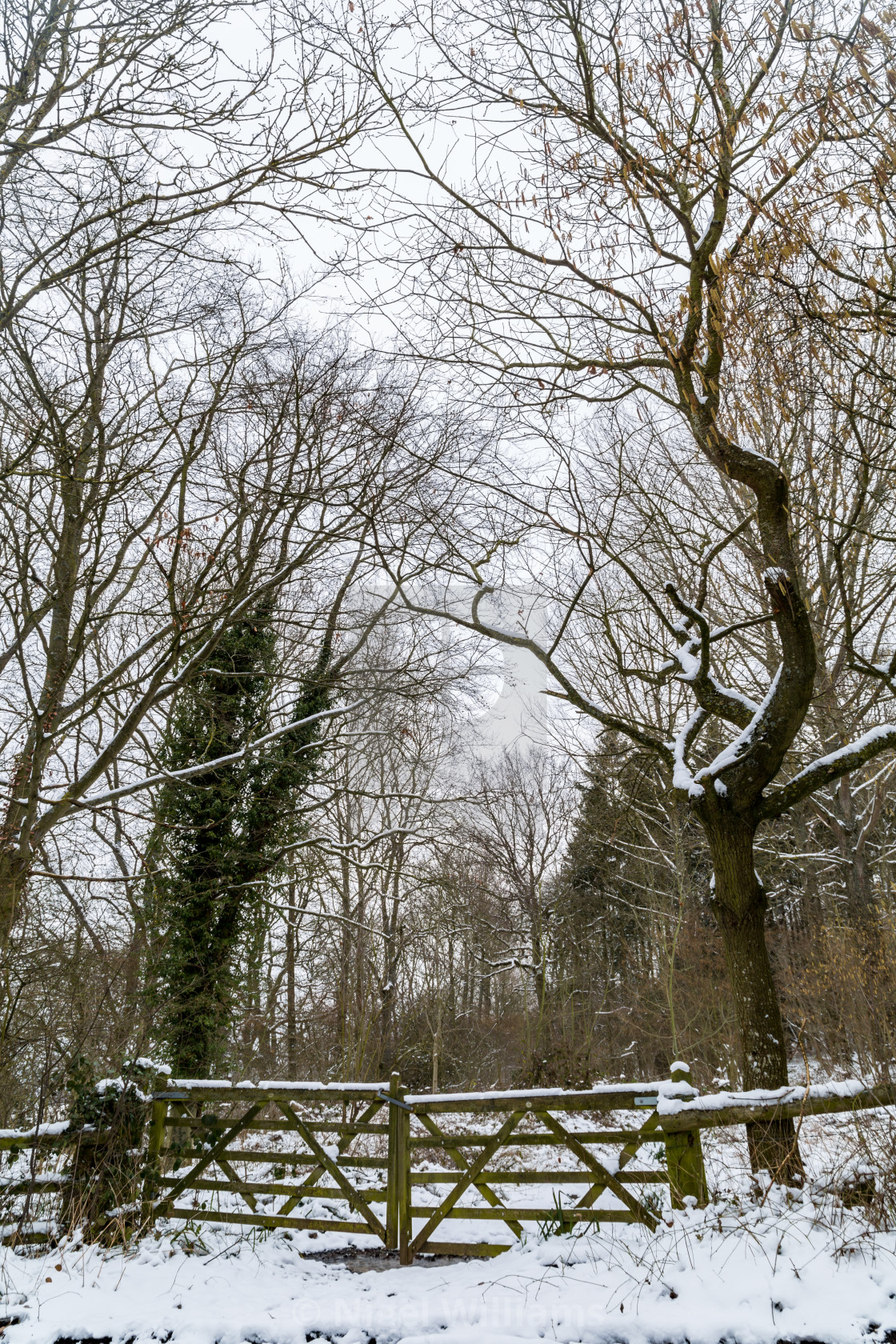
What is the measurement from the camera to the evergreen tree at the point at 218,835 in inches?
399

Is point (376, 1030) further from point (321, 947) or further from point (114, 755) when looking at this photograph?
point (114, 755)

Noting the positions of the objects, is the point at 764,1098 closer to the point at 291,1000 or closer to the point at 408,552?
the point at 408,552

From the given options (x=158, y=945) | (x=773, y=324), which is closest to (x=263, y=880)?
(x=158, y=945)

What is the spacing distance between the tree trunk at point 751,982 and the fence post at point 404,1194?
234 centimetres

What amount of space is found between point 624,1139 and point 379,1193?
2.01 metres

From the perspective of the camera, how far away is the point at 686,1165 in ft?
16.2

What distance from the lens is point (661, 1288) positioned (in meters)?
4.04

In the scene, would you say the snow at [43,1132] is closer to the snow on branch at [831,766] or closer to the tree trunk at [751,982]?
the tree trunk at [751,982]

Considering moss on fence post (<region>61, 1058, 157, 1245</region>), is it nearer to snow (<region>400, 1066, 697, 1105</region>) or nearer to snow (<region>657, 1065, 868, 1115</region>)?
snow (<region>400, 1066, 697, 1105</region>)

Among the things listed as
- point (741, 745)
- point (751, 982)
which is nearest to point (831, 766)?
point (741, 745)

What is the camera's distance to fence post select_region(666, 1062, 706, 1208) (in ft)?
16.0

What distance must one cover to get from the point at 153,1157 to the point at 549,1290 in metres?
3.30

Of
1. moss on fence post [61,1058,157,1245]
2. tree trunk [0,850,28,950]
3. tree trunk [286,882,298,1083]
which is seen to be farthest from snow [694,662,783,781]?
tree trunk [286,882,298,1083]

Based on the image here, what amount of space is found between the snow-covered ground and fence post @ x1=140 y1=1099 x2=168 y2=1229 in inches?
9.1
